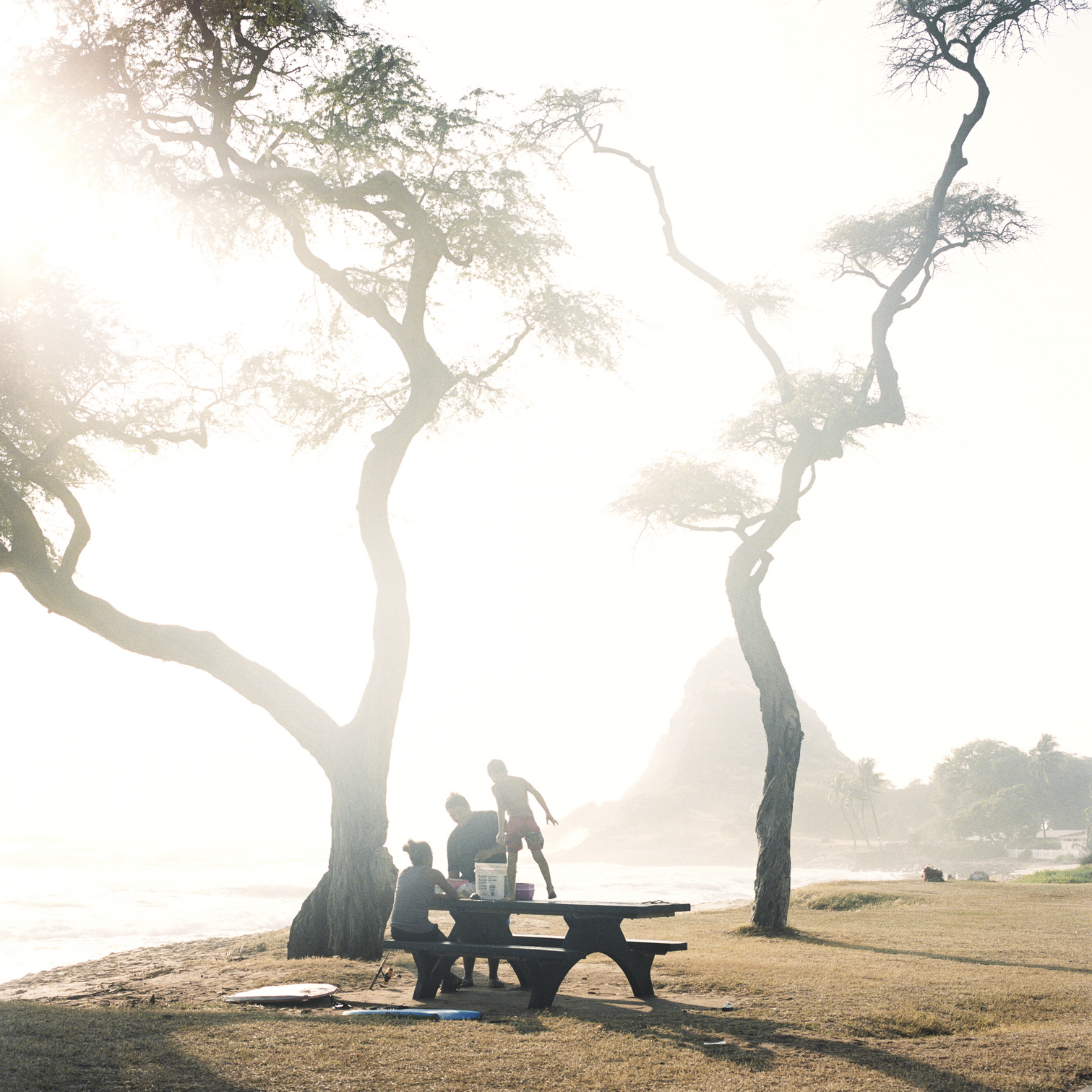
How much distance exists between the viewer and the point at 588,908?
7359mm

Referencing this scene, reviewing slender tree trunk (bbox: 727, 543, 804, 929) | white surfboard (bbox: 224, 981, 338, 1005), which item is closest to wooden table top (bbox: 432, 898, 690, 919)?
white surfboard (bbox: 224, 981, 338, 1005)

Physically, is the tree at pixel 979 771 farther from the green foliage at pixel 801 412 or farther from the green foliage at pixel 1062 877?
the green foliage at pixel 801 412

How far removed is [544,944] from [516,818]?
1300 mm

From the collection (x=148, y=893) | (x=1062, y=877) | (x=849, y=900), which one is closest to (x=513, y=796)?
(x=849, y=900)

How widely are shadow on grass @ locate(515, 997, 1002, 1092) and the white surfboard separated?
7.44ft

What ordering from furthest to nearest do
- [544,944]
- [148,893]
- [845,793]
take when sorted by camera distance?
[845,793]
[148,893]
[544,944]

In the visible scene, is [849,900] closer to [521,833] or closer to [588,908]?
[521,833]

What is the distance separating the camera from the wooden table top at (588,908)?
734 centimetres

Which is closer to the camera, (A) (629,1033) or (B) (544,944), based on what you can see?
(A) (629,1033)

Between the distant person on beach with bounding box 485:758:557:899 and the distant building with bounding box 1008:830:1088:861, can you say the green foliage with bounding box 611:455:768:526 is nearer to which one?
the distant person on beach with bounding box 485:758:557:899

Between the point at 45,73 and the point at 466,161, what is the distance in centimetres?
611

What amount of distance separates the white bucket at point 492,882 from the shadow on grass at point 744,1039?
1117 mm

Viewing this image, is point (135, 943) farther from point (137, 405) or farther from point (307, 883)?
point (307, 883)

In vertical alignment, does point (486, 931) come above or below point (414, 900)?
below
